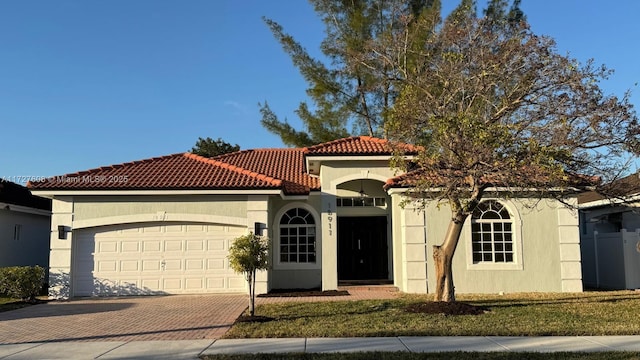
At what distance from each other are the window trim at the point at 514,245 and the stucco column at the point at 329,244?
3.97 metres

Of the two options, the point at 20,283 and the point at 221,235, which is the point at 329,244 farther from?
the point at 20,283

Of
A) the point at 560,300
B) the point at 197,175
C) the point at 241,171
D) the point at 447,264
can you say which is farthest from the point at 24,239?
the point at 560,300

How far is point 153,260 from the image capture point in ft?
51.5

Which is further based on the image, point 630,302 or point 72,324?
point 630,302

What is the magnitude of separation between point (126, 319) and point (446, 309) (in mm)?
6968

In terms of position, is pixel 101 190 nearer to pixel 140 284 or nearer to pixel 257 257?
pixel 140 284

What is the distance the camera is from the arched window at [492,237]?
1591cm

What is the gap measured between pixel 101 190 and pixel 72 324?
5523 mm

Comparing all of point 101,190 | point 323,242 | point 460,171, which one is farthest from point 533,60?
point 101,190

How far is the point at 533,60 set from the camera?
36.2 ft

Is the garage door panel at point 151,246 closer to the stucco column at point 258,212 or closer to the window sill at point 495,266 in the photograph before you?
the stucco column at point 258,212

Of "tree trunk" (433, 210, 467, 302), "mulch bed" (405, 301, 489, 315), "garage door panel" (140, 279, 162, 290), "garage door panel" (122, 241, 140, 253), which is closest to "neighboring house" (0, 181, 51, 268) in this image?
"garage door panel" (122, 241, 140, 253)

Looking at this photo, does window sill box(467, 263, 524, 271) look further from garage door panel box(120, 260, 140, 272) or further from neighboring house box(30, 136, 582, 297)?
garage door panel box(120, 260, 140, 272)

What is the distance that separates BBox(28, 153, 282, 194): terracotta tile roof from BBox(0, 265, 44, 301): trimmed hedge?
244 cm
